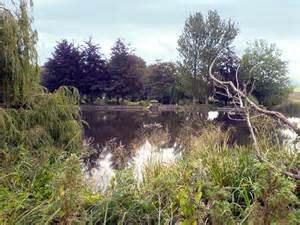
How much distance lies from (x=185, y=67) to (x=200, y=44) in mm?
2356

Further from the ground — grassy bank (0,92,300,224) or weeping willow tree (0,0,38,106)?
weeping willow tree (0,0,38,106)

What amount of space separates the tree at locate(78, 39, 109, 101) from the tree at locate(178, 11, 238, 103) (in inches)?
271

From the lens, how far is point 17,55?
6.20m

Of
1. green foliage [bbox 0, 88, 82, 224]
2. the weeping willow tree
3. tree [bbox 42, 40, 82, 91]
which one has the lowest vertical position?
green foliage [bbox 0, 88, 82, 224]

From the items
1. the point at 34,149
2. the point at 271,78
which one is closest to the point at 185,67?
the point at 271,78

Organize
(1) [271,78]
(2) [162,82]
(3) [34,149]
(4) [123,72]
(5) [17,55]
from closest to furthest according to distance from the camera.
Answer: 1. (3) [34,149]
2. (5) [17,55]
3. (1) [271,78]
4. (4) [123,72]
5. (2) [162,82]

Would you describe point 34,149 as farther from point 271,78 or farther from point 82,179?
point 271,78

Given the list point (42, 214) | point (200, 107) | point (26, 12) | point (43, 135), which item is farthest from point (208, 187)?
point (200, 107)

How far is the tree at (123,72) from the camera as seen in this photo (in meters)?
31.5

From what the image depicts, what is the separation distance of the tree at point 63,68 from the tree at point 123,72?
2.89 m


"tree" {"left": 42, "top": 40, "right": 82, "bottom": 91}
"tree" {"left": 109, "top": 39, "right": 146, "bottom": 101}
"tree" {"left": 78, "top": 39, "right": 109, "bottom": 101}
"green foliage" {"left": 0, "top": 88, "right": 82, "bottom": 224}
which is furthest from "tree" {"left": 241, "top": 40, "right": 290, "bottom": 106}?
"green foliage" {"left": 0, "top": 88, "right": 82, "bottom": 224}

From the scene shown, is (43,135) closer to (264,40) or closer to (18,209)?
(18,209)

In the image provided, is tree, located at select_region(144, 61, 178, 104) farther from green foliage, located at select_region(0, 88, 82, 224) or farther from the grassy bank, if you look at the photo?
the grassy bank

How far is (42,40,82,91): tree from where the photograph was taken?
3047 cm
